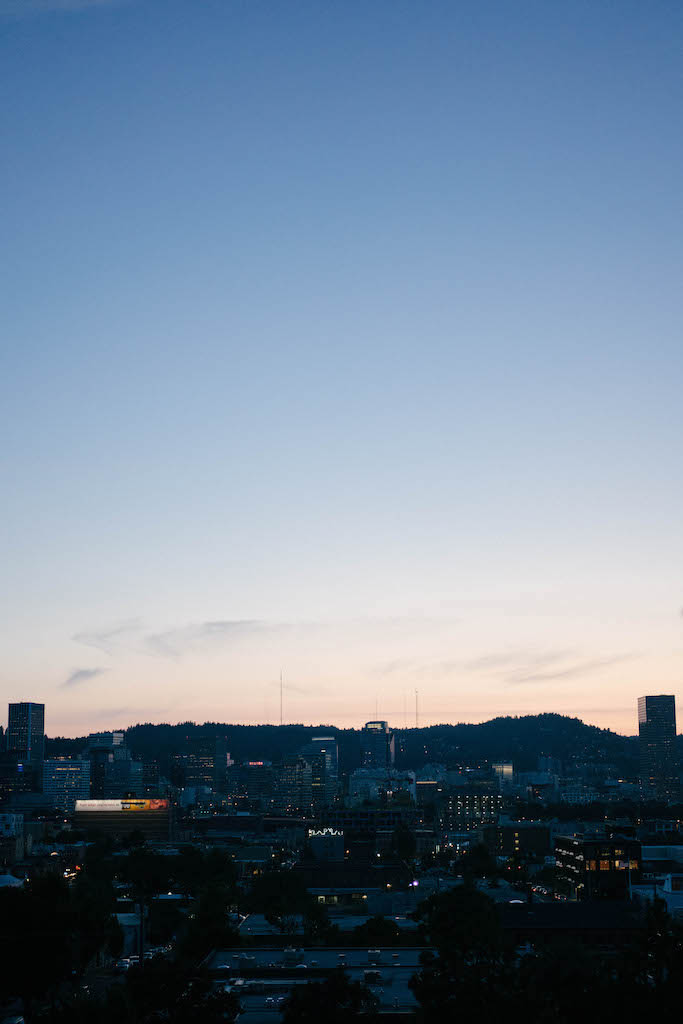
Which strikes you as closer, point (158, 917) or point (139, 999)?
point (139, 999)

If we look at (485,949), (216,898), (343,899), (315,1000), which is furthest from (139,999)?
(343,899)

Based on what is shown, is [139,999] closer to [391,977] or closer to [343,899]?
[391,977]

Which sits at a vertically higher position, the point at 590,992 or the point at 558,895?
the point at 590,992

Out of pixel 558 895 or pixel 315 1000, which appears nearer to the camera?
pixel 315 1000

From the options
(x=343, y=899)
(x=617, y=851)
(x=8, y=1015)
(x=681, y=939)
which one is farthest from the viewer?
(x=617, y=851)

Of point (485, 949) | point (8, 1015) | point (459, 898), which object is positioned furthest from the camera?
point (459, 898)

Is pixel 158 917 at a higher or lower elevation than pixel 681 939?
lower

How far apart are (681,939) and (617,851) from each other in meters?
84.6

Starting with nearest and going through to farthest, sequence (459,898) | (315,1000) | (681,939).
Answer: (315,1000) → (681,939) → (459,898)

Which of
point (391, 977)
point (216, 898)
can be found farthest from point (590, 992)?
point (216, 898)

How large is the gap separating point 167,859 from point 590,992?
4293 inches

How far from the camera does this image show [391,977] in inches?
2874

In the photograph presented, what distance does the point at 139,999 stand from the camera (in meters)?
57.3

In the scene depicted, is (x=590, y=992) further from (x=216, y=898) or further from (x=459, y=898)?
(x=216, y=898)
